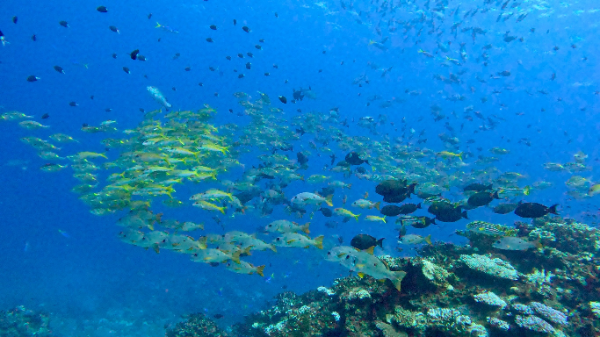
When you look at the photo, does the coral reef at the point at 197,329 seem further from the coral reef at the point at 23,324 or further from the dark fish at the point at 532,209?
the dark fish at the point at 532,209

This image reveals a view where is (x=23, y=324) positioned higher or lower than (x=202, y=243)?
lower

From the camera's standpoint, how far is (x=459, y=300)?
5.92 meters

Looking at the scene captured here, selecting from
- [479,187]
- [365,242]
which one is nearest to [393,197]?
[365,242]

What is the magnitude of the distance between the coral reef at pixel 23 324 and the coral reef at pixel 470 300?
647 inches

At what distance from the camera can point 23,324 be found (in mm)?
15727

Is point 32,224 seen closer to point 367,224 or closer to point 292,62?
point 367,224

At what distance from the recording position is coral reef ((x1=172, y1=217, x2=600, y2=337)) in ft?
17.1

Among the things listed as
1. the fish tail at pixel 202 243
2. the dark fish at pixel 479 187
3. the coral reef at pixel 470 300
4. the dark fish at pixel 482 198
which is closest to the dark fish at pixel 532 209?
the dark fish at pixel 482 198

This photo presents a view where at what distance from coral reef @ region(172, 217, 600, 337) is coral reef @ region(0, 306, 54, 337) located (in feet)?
53.9

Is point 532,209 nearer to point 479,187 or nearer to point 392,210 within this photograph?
point 479,187

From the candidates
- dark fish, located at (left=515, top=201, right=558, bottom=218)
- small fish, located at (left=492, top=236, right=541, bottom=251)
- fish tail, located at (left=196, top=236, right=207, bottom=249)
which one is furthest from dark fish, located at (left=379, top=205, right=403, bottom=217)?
fish tail, located at (left=196, top=236, right=207, bottom=249)

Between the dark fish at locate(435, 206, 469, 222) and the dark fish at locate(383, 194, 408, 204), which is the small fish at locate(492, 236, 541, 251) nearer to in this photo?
the dark fish at locate(435, 206, 469, 222)

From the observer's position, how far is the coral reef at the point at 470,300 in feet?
17.1

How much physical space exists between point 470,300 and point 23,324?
71.4ft
